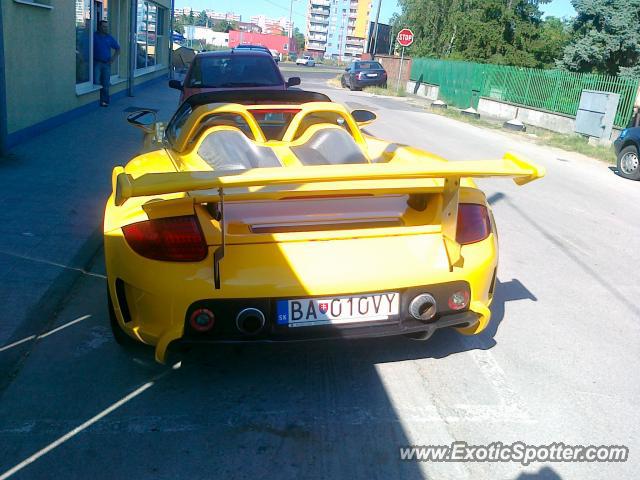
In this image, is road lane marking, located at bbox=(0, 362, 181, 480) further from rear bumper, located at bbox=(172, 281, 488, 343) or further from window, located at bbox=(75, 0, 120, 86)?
window, located at bbox=(75, 0, 120, 86)

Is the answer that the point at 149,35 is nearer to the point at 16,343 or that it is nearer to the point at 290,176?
the point at 16,343

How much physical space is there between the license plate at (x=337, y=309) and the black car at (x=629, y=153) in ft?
32.2

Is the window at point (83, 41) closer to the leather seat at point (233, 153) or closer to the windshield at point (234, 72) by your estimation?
the windshield at point (234, 72)

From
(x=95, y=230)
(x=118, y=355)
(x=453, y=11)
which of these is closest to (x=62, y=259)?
(x=95, y=230)

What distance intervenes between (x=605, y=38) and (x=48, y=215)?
87.9 feet

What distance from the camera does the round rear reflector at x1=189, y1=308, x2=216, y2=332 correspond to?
114 inches

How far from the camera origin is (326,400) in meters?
3.16

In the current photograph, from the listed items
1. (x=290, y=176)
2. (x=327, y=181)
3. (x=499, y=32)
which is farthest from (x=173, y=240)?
(x=499, y=32)

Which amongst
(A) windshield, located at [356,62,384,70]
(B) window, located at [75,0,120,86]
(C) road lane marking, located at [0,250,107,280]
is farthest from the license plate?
(A) windshield, located at [356,62,384,70]

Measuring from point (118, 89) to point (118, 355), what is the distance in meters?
15.4

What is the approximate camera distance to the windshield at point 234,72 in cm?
1018

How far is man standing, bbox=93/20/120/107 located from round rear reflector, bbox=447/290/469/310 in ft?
42.8

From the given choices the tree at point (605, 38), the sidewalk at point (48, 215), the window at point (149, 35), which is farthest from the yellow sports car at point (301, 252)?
the tree at point (605, 38)

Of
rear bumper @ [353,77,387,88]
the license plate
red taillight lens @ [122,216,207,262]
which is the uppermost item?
red taillight lens @ [122,216,207,262]
